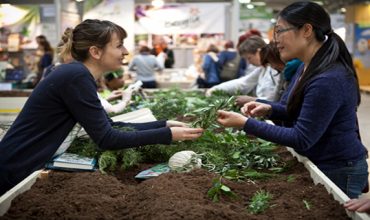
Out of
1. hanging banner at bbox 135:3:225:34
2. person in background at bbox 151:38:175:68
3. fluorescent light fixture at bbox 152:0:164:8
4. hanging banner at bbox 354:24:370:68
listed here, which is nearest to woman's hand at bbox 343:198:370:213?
hanging banner at bbox 135:3:225:34

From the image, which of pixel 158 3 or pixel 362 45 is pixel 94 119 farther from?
pixel 362 45

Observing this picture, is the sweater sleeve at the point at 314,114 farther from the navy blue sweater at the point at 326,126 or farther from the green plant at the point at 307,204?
the green plant at the point at 307,204

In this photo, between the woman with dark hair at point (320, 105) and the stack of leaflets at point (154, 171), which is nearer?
the woman with dark hair at point (320, 105)

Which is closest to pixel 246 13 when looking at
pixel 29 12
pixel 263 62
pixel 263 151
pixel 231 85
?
pixel 29 12

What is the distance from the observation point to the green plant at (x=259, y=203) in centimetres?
166

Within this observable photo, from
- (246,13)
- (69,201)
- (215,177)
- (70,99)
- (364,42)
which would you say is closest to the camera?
(69,201)

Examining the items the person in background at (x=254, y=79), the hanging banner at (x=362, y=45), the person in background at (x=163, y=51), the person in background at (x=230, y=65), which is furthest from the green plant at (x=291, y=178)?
the hanging banner at (x=362, y=45)

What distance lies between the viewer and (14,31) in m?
8.56

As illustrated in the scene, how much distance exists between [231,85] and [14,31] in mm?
5601

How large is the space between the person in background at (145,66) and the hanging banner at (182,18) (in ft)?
1.47

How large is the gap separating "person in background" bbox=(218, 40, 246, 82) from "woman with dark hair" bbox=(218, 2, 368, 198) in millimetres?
4832

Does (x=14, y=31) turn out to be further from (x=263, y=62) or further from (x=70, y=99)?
(x=70, y=99)

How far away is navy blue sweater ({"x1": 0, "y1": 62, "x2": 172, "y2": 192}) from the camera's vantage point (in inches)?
72.4

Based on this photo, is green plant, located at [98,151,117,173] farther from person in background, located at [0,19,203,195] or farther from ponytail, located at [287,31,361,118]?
ponytail, located at [287,31,361,118]
